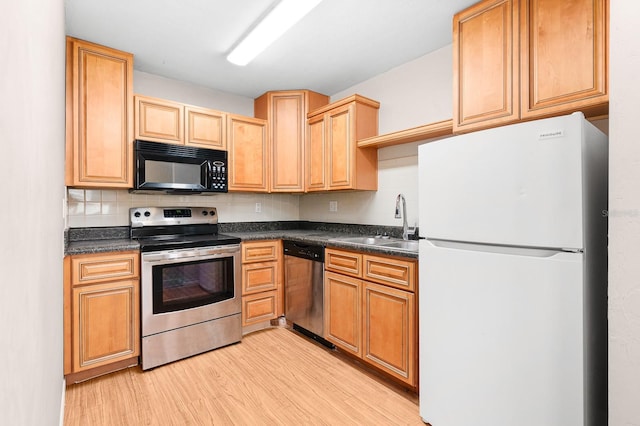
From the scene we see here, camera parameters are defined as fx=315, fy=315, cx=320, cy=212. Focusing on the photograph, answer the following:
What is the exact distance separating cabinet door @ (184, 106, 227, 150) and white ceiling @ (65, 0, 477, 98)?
39cm

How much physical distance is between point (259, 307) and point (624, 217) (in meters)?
2.72

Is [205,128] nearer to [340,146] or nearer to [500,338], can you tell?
[340,146]

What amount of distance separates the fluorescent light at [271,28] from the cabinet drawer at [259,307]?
6.88 ft

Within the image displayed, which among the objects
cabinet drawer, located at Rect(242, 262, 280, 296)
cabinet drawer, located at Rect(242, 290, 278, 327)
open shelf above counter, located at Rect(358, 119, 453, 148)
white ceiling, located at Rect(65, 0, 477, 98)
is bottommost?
cabinet drawer, located at Rect(242, 290, 278, 327)

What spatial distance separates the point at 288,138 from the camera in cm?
340

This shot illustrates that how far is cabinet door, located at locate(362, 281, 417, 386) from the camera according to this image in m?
2.00

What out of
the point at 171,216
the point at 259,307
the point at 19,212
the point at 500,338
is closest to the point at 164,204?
the point at 171,216

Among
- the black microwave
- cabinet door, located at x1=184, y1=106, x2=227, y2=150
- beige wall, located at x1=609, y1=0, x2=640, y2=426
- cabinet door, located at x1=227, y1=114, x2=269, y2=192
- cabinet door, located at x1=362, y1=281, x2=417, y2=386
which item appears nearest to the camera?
beige wall, located at x1=609, y1=0, x2=640, y2=426

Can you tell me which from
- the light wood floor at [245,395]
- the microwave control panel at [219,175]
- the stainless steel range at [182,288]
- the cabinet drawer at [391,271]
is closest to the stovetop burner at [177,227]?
the stainless steel range at [182,288]

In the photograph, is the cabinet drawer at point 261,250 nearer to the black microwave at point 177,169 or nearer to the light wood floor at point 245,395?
the black microwave at point 177,169

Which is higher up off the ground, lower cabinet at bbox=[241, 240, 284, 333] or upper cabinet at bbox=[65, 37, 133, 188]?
upper cabinet at bbox=[65, 37, 133, 188]

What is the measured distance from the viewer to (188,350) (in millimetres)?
2531

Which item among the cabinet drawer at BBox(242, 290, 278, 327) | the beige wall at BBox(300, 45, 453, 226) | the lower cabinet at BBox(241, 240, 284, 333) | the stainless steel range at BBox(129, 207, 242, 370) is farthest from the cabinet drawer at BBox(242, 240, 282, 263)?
the beige wall at BBox(300, 45, 453, 226)

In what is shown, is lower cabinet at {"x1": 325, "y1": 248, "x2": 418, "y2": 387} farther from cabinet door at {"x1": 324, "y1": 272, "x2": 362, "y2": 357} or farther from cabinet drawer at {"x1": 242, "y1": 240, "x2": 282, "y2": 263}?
cabinet drawer at {"x1": 242, "y1": 240, "x2": 282, "y2": 263}
